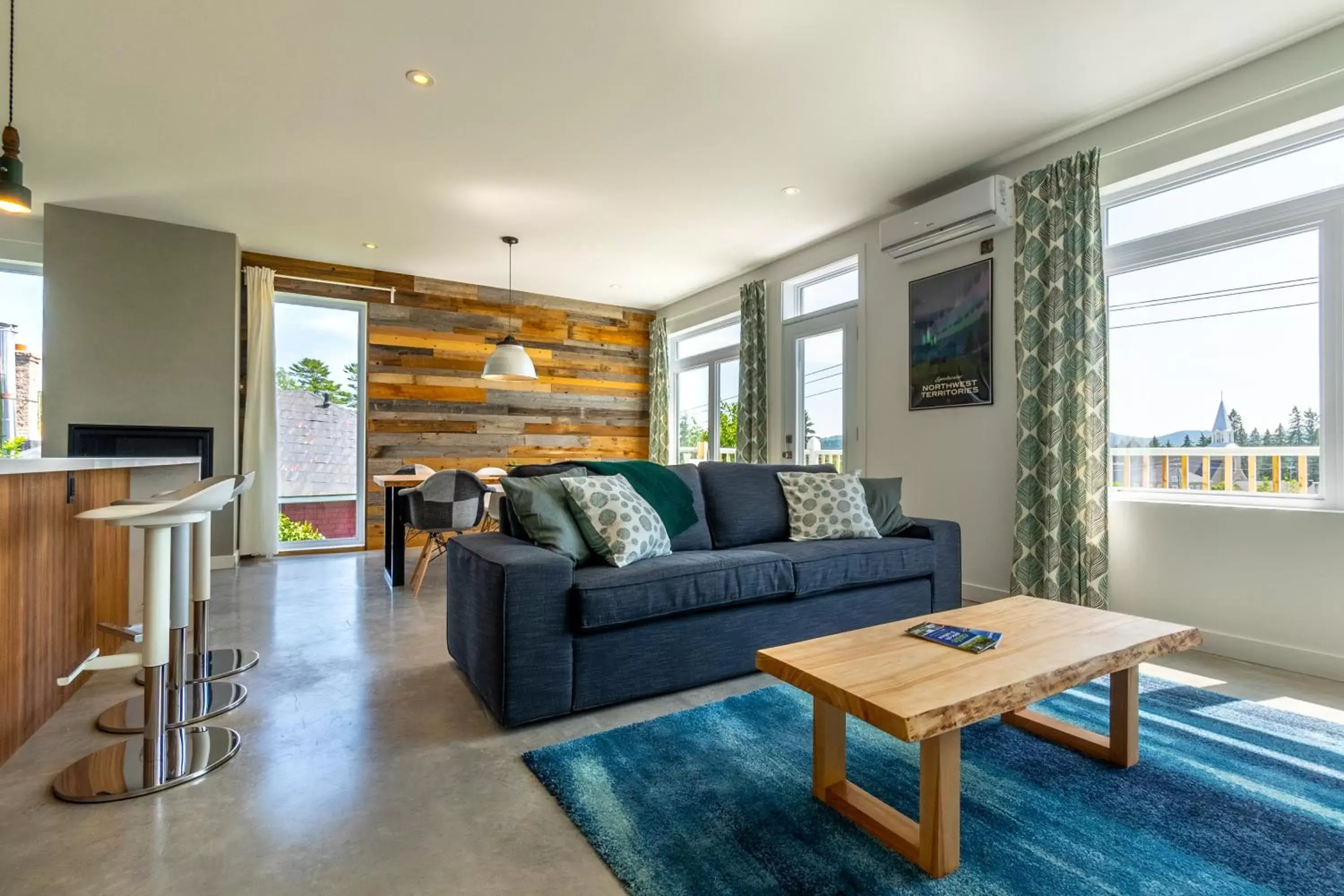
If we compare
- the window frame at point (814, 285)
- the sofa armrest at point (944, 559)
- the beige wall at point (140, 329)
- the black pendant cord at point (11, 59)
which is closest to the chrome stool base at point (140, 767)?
the black pendant cord at point (11, 59)

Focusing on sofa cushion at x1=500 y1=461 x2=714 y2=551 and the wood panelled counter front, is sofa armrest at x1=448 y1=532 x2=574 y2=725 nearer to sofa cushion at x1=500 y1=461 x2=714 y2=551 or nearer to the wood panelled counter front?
sofa cushion at x1=500 y1=461 x2=714 y2=551

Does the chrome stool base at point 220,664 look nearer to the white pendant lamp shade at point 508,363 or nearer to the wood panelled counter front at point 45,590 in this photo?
the wood panelled counter front at point 45,590

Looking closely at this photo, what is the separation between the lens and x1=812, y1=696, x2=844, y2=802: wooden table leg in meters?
1.62

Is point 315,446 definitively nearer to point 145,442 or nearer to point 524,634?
point 145,442

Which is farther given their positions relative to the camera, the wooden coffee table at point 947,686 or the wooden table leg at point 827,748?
the wooden table leg at point 827,748

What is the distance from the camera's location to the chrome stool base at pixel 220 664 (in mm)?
2398

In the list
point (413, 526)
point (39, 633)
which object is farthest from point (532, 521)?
point (413, 526)

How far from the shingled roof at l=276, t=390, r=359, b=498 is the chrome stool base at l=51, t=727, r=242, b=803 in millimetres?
4069

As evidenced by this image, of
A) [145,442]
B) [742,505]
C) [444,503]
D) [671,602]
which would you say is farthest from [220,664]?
[145,442]

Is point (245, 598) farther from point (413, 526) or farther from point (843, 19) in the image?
point (843, 19)

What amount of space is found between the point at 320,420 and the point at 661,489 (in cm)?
424

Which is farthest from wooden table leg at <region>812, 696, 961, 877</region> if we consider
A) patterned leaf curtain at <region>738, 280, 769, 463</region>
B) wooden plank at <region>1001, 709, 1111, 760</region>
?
patterned leaf curtain at <region>738, 280, 769, 463</region>

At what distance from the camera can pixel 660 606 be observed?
7.44 ft

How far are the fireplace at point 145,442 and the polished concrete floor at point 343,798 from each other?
2.72 metres
